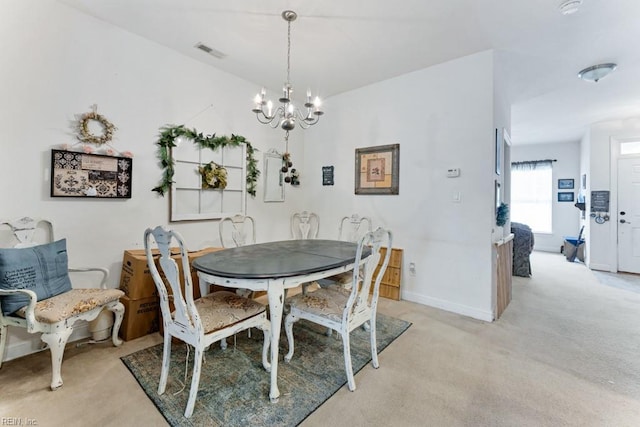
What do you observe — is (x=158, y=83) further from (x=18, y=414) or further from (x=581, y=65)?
(x=581, y=65)

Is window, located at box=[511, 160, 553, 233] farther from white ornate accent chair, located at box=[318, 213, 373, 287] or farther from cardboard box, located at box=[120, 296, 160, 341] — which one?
cardboard box, located at box=[120, 296, 160, 341]

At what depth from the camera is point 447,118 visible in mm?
3135

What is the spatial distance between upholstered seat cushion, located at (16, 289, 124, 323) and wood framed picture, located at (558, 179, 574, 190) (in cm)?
884

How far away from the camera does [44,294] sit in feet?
6.52

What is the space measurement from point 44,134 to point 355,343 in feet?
10.0

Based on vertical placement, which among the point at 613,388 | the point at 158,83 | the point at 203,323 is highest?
the point at 158,83

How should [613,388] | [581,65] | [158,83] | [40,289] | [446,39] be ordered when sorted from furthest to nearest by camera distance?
1. [581,65]
2. [158,83]
3. [446,39]
4. [40,289]
5. [613,388]

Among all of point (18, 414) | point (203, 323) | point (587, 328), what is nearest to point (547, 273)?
point (587, 328)

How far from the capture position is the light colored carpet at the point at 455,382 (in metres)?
1.57

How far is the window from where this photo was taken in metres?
6.94

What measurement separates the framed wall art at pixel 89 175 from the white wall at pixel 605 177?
7.44 metres

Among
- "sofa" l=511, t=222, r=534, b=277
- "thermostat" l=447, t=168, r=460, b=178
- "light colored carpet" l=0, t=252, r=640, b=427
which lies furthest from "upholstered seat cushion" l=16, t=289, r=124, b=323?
"sofa" l=511, t=222, r=534, b=277

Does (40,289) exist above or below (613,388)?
above

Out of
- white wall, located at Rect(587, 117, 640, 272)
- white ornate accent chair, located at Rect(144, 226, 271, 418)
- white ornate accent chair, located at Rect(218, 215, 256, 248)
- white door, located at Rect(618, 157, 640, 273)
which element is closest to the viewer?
white ornate accent chair, located at Rect(144, 226, 271, 418)
